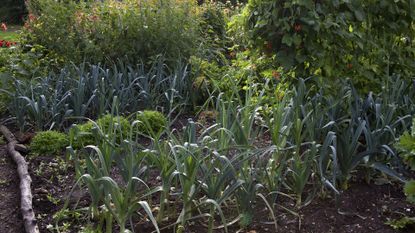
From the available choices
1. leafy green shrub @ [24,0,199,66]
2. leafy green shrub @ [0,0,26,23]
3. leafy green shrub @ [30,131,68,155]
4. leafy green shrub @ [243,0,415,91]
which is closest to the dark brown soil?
leafy green shrub @ [30,131,68,155]

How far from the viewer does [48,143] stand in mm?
5000

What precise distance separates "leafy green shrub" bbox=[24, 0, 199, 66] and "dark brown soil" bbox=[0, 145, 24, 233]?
2.09m

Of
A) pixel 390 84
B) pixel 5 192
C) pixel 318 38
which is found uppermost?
pixel 318 38

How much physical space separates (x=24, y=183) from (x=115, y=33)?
319 centimetres

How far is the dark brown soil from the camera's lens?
3758mm

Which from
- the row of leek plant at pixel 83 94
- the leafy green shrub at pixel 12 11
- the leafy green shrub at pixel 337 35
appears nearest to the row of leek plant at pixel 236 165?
the leafy green shrub at pixel 337 35

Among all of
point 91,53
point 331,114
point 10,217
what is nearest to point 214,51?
point 91,53

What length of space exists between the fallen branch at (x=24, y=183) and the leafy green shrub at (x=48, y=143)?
161mm

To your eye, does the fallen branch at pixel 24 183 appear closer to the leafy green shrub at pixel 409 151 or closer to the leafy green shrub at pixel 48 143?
the leafy green shrub at pixel 48 143

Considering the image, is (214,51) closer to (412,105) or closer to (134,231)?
(412,105)

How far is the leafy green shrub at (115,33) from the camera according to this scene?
6.95m

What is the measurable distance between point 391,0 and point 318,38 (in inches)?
29.2

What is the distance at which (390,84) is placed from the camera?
525 cm

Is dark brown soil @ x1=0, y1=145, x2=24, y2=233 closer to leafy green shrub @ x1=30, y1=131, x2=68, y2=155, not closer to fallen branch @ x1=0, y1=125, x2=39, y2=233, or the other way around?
fallen branch @ x1=0, y1=125, x2=39, y2=233
